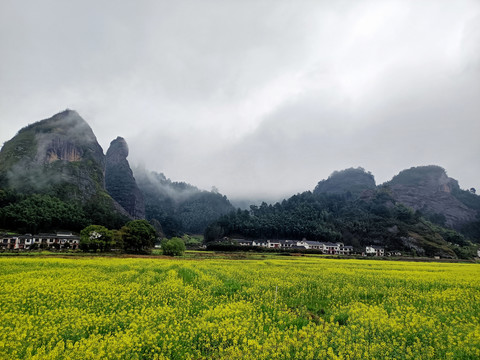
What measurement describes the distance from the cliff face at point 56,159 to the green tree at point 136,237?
73647 mm

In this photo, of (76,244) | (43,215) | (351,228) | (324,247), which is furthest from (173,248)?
(351,228)

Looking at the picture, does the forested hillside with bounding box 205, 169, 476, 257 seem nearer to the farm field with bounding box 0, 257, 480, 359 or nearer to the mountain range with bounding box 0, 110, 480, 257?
the mountain range with bounding box 0, 110, 480, 257

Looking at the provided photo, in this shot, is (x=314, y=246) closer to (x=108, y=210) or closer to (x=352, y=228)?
(x=352, y=228)

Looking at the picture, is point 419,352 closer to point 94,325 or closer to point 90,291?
point 94,325

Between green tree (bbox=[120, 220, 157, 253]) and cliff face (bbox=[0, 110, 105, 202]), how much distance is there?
7365cm

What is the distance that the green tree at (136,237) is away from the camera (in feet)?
179

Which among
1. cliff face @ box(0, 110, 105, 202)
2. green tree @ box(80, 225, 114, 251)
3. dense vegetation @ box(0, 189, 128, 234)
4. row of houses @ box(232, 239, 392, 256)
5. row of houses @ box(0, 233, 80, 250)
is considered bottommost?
row of houses @ box(232, 239, 392, 256)

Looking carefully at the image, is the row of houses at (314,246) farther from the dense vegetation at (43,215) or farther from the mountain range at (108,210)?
the dense vegetation at (43,215)

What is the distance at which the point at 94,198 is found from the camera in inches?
5182

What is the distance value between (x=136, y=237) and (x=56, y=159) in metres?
117

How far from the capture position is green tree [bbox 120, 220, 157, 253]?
5453 centimetres

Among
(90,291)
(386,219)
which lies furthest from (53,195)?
(386,219)

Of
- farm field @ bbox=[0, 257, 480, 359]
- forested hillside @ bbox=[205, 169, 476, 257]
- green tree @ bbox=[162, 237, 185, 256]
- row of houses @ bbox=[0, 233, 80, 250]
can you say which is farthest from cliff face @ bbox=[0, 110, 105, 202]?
farm field @ bbox=[0, 257, 480, 359]

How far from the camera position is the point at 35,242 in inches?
2869
